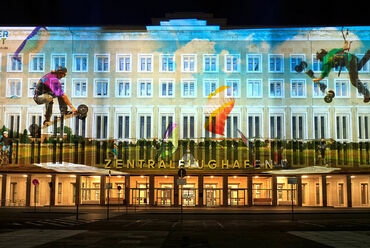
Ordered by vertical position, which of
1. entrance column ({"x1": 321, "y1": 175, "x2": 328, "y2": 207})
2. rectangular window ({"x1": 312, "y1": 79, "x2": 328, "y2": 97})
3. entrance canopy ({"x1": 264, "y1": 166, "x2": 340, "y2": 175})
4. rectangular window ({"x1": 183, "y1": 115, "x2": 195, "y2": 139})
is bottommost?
entrance column ({"x1": 321, "y1": 175, "x2": 328, "y2": 207})

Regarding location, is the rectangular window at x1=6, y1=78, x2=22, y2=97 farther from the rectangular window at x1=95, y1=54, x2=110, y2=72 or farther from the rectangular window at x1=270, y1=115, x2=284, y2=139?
the rectangular window at x1=270, y1=115, x2=284, y2=139

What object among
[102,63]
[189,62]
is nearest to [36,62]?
[102,63]

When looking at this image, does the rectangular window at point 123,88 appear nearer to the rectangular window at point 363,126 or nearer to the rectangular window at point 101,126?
the rectangular window at point 101,126

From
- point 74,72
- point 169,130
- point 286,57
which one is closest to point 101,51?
point 74,72

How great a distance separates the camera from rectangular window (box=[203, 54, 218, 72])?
5212 cm

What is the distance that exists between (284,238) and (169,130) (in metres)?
34.7

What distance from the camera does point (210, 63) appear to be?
171ft

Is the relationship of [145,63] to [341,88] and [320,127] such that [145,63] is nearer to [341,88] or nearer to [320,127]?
[320,127]

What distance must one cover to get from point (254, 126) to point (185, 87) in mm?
9082

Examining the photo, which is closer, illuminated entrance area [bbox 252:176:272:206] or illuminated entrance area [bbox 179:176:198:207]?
illuminated entrance area [bbox 252:176:272:206]

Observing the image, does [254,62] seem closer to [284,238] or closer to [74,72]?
[74,72]

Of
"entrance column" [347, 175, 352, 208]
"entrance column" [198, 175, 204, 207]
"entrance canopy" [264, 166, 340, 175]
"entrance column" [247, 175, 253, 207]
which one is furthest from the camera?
"entrance column" [247, 175, 253, 207]

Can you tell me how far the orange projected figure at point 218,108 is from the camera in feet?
169

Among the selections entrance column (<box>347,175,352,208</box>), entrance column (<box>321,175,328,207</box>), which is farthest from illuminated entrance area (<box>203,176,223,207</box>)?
entrance column (<box>347,175,352,208</box>)
